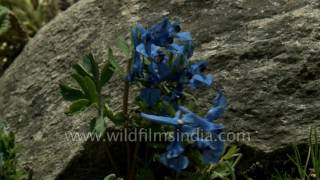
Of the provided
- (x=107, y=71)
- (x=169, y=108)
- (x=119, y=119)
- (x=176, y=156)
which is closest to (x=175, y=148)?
(x=176, y=156)

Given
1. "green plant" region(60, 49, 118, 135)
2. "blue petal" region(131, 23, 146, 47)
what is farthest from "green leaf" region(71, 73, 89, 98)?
"blue petal" region(131, 23, 146, 47)

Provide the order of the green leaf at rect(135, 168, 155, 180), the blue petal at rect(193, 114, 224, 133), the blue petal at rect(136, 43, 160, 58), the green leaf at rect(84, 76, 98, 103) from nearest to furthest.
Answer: the blue petal at rect(193, 114, 224, 133) → the blue petal at rect(136, 43, 160, 58) → the green leaf at rect(84, 76, 98, 103) → the green leaf at rect(135, 168, 155, 180)

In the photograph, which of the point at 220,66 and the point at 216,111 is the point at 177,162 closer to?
the point at 216,111

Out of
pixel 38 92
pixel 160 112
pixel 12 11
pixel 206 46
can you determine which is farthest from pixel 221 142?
Answer: pixel 12 11

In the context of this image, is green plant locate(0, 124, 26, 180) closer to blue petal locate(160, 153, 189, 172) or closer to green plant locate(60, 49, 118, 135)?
green plant locate(60, 49, 118, 135)

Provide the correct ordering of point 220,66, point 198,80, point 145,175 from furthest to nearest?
point 220,66
point 145,175
point 198,80
